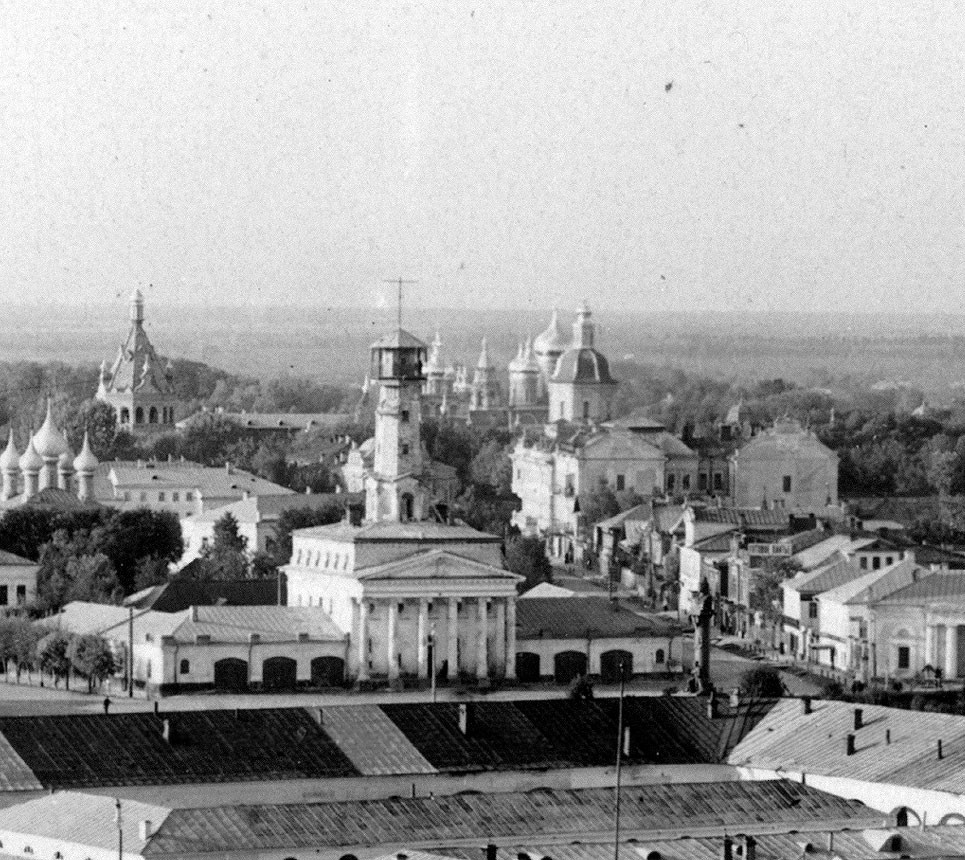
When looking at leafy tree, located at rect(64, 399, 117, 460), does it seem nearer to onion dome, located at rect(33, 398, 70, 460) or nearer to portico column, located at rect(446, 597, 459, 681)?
onion dome, located at rect(33, 398, 70, 460)

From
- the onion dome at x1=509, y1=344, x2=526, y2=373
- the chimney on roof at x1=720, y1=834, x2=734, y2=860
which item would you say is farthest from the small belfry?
the chimney on roof at x1=720, y1=834, x2=734, y2=860

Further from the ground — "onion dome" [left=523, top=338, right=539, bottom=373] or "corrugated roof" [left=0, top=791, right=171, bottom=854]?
"corrugated roof" [left=0, top=791, right=171, bottom=854]

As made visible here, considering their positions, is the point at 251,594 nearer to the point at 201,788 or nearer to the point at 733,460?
the point at 201,788

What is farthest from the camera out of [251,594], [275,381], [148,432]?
[275,381]

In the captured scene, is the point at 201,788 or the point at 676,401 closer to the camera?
A: the point at 201,788

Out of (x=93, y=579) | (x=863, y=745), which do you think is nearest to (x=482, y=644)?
(x=93, y=579)

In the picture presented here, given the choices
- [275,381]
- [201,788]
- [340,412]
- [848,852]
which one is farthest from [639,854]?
[275,381]

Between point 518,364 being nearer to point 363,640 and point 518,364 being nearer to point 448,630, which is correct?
point 448,630
